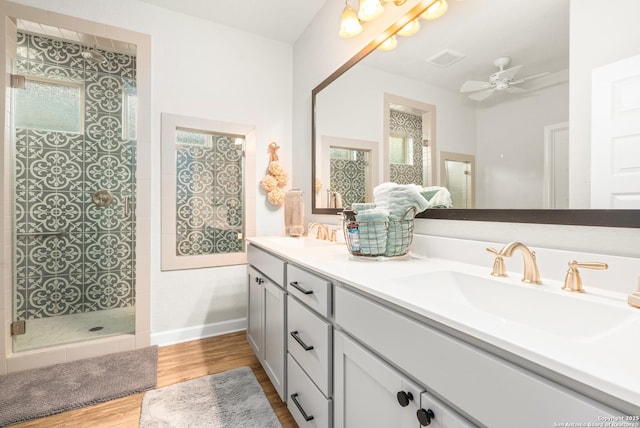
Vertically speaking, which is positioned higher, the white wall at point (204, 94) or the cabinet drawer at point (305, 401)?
the white wall at point (204, 94)

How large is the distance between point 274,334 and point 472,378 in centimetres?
112

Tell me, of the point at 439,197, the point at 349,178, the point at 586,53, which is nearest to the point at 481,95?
the point at 586,53

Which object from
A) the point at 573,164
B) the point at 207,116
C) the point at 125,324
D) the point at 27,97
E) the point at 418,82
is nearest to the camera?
the point at 573,164

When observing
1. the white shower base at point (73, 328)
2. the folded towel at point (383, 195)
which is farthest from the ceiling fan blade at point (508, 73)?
the white shower base at point (73, 328)

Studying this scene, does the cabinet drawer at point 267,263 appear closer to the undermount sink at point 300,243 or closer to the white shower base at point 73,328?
the undermount sink at point 300,243

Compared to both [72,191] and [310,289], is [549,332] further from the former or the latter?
[72,191]

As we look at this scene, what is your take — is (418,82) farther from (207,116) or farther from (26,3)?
(26,3)

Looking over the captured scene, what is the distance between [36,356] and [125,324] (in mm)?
477

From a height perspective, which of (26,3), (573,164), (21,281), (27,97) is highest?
(26,3)

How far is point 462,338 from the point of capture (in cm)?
55

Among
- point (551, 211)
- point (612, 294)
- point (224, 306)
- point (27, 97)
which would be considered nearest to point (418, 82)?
point (551, 211)

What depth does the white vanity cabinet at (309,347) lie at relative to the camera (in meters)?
0.98

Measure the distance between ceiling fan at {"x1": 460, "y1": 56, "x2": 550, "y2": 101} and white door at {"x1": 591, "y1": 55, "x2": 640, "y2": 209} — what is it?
0.17m

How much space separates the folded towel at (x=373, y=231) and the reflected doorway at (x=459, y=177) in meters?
0.31
